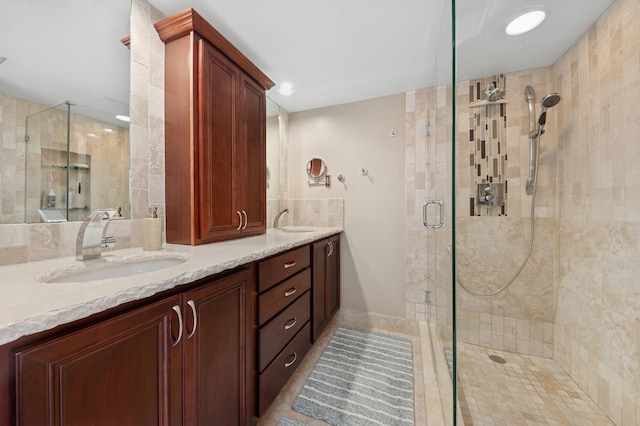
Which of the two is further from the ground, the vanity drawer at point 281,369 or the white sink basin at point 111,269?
the white sink basin at point 111,269

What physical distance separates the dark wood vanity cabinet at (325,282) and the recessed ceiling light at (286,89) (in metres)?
1.44

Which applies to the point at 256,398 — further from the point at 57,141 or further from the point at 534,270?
the point at 534,270

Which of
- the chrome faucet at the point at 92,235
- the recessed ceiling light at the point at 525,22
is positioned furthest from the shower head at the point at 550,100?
the chrome faucet at the point at 92,235

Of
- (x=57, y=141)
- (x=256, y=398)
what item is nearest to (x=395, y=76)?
(x=57, y=141)

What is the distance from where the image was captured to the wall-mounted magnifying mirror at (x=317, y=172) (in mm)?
2480

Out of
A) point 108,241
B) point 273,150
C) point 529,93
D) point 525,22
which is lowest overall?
point 108,241

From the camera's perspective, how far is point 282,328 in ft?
A: 4.39

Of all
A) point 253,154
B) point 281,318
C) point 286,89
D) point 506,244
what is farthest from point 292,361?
point 286,89

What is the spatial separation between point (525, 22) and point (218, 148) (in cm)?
195

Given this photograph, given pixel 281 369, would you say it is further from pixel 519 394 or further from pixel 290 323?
pixel 519 394

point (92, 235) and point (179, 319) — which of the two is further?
point (92, 235)

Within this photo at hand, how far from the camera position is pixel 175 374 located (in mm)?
732

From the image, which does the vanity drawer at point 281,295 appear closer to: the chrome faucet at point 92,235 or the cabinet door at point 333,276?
the cabinet door at point 333,276

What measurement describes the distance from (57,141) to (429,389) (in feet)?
7.44
